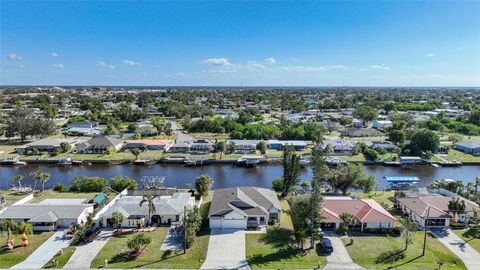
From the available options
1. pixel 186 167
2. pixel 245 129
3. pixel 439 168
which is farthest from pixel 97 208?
pixel 439 168

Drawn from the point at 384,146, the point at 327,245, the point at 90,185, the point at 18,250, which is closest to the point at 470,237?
the point at 327,245

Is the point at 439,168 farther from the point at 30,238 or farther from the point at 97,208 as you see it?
the point at 30,238

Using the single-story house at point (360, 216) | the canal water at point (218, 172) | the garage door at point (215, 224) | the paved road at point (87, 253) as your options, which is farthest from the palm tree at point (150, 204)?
the canal water at point (218, 172)

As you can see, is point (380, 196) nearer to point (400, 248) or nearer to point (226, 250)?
point (400, 248)

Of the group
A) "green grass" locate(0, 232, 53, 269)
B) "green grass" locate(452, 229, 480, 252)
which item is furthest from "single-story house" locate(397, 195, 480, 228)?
"green grass" locate(0, 232, 53, 269)

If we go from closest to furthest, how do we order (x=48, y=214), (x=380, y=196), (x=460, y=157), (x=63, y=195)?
1. (x=48, y=214)
2. (x=63, y=195)
3. (x=380, y=196)
4. (x=460, y=157)

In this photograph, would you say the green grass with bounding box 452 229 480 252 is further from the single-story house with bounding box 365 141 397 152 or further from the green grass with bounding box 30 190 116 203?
the single-story house with bounding box 365 141 397 152
